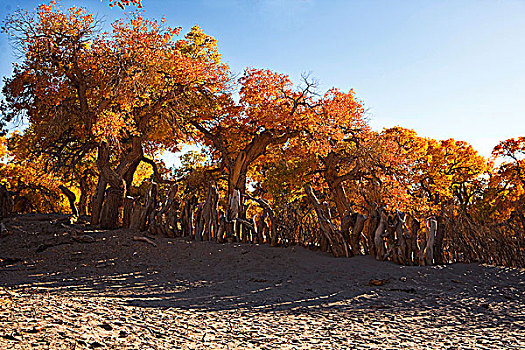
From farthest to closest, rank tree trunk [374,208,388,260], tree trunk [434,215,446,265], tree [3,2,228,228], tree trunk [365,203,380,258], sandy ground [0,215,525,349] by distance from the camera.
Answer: tree [3,2,228,228] < tree trunk [365,203,380,258] < tree trunk [374,208,388,260] < tree trunk [434,215,446,265] < sandy ground [0,215,525,349]

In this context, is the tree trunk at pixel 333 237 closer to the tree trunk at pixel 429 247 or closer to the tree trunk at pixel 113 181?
the tree trunk at pixel 429 247

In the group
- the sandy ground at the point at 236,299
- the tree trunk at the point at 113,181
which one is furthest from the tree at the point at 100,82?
the sandy ground at the point at 236,299

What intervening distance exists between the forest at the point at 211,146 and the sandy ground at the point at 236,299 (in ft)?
1.90

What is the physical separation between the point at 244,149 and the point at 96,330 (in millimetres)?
10959

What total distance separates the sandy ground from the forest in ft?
1.90

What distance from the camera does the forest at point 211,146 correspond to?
24.1 feet

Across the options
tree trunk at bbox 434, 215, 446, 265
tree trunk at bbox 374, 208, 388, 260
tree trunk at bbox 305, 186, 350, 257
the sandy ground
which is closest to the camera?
the sandy ground

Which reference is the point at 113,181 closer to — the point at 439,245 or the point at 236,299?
the point at 236,299

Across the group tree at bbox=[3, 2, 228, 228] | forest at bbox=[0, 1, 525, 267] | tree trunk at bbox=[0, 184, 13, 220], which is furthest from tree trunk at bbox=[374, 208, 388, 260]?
tree trunk at bbox=[0, 184, 13, 220]

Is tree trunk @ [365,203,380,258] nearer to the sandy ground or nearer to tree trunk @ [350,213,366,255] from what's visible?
tree trunk @ [350,213,366,255]

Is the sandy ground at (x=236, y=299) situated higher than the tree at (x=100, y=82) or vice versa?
the tree at (x=100, y=82)

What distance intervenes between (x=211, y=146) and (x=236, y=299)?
11213 mm

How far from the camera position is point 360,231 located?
7.52 metres

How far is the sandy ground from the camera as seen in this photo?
3.37 m
